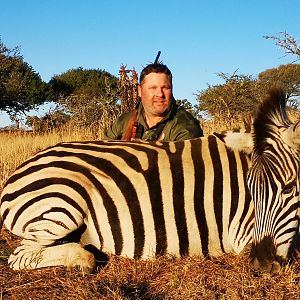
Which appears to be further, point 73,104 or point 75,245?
point 73,104

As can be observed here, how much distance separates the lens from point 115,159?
3092 millimetres

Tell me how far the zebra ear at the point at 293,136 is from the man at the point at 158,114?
132cm

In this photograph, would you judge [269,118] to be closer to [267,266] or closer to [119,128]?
[267,266]

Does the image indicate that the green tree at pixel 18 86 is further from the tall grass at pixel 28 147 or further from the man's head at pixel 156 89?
the man's head at pixel 156 89

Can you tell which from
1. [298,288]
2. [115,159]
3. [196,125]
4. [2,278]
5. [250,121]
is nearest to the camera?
[298,288]

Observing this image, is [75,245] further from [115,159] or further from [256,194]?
[256,194]

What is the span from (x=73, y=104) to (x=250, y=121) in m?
13.8

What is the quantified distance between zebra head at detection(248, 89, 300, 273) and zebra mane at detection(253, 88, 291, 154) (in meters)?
0.07

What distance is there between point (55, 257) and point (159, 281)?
61 cm

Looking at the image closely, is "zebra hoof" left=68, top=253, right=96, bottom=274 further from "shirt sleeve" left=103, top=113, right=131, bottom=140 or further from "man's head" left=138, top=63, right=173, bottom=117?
"shirt sleeve" left=103, top=113, right=131, bottom=140

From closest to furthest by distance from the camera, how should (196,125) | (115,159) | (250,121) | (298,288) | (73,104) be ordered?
(298,288) < (250,121) < (115,159) < (196,125) < (73,104)

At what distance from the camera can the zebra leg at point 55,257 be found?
2748 millimetres

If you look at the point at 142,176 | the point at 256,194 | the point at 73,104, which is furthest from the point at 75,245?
the point at 73,104

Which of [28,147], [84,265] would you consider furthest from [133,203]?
[28,147]
